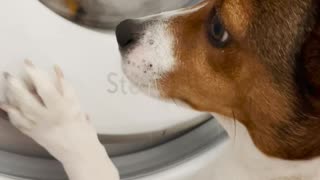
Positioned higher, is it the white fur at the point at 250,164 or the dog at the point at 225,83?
the dog at the point at 225,83

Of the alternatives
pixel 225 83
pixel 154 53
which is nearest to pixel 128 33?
pixel 154 53

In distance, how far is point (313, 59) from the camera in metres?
1.05

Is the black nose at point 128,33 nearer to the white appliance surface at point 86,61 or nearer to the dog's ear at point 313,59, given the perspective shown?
the white appliance surface at point 86,61

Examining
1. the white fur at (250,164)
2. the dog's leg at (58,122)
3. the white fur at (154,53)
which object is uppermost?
the white fur at (154,53)

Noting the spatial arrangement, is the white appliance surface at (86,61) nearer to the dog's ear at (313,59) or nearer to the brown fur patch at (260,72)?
the brown fur patch at (260,72)

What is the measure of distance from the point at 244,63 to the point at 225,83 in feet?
0.16

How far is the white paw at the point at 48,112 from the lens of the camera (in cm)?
113

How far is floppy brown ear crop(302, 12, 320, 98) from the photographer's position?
104 cm

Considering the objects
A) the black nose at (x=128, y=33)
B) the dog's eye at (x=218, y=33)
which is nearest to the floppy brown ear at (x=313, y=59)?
the dog's eye at (x=218, y=33)

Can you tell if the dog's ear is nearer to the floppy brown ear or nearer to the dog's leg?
the floppy brown ear

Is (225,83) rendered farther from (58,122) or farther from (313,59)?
(58,122)

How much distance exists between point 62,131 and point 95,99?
3.2 inches

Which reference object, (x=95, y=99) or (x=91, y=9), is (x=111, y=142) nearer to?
(x=95, y=99)

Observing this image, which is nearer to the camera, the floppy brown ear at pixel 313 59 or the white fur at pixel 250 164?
the floppy brown ear at pixel 313 59
